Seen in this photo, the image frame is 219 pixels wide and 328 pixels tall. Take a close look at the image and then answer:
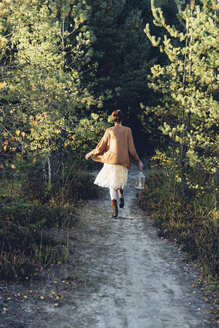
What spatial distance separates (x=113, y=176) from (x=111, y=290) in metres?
3.43

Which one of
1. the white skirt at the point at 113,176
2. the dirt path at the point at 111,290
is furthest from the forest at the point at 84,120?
the white skirt at the point at 113,176

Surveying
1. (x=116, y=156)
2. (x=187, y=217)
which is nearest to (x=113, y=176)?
(x=116, y=156)

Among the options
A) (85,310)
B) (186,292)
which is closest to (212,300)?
(186,292)

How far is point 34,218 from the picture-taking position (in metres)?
6.99

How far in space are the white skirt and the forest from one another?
0.92 m

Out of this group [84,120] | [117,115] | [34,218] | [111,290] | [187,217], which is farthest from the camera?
[117,115]

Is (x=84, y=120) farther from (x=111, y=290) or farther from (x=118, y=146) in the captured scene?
(x=111, y=290)

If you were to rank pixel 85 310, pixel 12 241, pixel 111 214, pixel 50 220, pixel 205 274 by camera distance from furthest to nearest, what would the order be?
pixel 111 214
pixel 50 220
pixel 12 241
pixel 205 274
pixel 85 310

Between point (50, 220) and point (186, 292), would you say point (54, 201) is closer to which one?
point (50, 220)

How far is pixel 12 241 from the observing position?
5762 mm

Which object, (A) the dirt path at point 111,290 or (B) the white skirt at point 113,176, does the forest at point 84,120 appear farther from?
→ (B) the white skirt at point 113,176

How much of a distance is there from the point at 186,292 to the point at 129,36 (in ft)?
38.3

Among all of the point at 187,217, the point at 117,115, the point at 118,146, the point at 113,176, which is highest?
the point at 117,115

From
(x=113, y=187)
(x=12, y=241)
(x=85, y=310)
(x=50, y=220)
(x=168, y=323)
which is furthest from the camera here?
(x=113, y=187)
